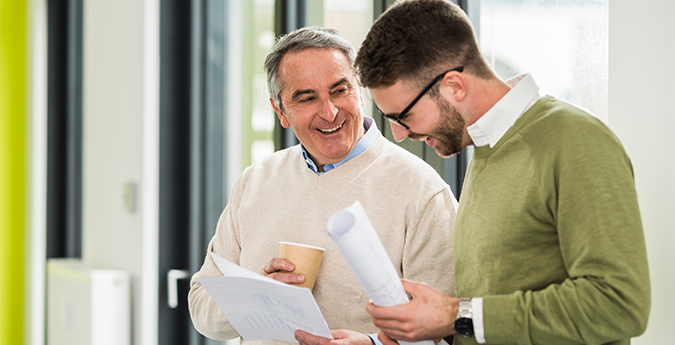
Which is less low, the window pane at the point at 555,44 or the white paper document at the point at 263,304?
the window pane at the point at 555,44

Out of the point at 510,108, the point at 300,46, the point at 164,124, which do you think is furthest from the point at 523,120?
the point at 164,124

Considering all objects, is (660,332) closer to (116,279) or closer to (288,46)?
(288,46)

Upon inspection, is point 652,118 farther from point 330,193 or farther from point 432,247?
point 330,193

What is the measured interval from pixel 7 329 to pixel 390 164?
3.34 meters

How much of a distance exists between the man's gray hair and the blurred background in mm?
363

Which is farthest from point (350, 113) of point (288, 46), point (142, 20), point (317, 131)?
point (142, 20)

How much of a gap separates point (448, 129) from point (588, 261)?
33cm

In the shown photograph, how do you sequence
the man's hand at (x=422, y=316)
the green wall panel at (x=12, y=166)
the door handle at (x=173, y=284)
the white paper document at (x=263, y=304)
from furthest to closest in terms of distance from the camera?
the green wall panel at (x=12, y=166) → the door handle at (x=173, y=284) → the white paper document at (x=263, y=304) → the man's hand at (x=422, y=316)

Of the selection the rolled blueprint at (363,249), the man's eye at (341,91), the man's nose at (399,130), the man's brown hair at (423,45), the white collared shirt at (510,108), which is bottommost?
the rolled blueprint at (363,249)

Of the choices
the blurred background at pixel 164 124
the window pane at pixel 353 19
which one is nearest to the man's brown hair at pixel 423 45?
the blurred background at pixel 164 124

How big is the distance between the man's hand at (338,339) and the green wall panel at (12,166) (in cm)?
328

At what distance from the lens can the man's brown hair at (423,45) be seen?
1.00m

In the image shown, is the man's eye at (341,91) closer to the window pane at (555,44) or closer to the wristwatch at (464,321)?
the window pane at (555,44)

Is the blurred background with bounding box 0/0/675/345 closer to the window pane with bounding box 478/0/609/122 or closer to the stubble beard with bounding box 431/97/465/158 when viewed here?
the window pane with bounding box 478/0/609/122
